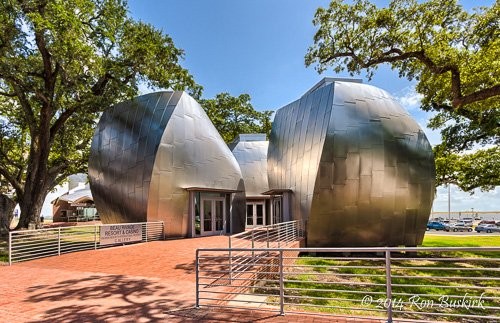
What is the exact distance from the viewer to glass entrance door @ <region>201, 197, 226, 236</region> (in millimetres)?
19656

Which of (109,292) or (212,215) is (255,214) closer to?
(212,215)

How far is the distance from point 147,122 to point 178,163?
331cm

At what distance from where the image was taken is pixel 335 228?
15.5 metres

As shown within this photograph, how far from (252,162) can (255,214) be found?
473 cm

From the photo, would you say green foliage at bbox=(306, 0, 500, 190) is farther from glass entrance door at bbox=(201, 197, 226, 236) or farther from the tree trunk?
the tree trunk

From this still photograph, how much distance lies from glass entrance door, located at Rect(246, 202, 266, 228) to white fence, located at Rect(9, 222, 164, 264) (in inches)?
468

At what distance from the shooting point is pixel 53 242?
45.1ft

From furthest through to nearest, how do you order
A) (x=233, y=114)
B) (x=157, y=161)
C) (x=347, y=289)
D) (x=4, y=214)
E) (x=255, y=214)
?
(x=233, y=114) → (x=255, y=214) → (x=4, y=214) → (x=157, y=161) → (x=347, y=289)

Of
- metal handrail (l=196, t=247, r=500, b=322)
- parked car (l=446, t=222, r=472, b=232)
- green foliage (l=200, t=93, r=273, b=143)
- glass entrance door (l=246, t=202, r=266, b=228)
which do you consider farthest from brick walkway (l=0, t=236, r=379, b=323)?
parked car (l=446, t=222, r=472, b=232)

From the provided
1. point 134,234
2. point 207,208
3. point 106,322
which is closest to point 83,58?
point 134,234

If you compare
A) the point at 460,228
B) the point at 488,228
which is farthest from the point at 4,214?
the point at 488,228

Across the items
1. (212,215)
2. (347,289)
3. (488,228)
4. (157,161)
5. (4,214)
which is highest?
(157,161)

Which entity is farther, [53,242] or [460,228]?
[460,228]

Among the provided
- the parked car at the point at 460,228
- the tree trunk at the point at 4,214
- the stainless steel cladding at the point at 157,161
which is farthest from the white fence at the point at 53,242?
the parked car at the point at 460,228
